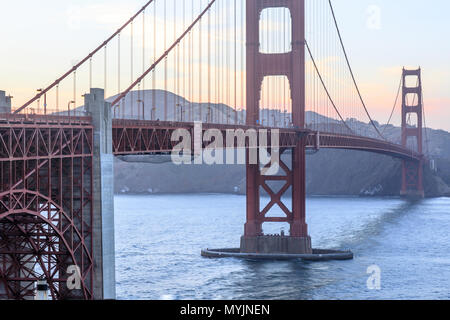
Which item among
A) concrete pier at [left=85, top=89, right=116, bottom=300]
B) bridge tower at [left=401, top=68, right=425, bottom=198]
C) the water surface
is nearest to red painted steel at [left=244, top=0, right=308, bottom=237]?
the water surface

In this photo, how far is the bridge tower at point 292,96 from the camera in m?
59.8

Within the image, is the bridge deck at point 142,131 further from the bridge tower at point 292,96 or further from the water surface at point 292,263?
the water surface at point 292,263

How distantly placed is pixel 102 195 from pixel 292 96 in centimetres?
3166

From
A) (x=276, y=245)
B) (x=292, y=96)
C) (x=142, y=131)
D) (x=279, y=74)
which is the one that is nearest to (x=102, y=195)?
(x=142, y=131)

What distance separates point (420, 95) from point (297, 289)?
124 metres

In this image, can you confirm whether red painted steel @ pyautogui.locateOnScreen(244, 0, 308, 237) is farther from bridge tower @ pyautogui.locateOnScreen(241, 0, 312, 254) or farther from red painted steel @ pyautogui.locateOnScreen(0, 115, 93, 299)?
red painted steel @ pyautogui.locateOnScreen(0, 115, 93, 299)

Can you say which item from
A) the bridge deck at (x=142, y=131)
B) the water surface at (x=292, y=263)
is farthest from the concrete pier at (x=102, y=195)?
the water surface at (x=292, y=263)

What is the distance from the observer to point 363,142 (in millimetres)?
91500

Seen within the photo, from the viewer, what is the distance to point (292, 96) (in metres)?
61.5

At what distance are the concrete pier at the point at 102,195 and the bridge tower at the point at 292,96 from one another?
2686cm

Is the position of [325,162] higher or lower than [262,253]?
higher

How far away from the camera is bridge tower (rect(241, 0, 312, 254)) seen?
59.8 m
